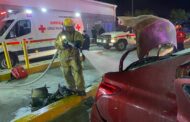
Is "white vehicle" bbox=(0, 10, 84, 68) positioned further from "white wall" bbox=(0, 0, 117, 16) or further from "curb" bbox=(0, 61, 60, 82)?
"white wall" bbox=(0, 0, 117, 16)

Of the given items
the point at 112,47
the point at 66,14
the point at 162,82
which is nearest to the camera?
the point at 162,82

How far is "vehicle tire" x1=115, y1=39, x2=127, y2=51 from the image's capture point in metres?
19.0

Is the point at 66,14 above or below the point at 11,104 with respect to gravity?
above

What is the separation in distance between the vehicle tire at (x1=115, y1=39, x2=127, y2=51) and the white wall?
5895 mm

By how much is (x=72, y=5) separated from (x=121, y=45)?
8.74 meters

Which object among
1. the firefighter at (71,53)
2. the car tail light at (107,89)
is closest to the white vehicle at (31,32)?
the firefighter at (71,53)

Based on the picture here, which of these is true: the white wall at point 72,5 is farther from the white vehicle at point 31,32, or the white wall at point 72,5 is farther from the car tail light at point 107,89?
the car tail light at point 107,89

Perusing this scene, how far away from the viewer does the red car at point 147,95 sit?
2.40 metres

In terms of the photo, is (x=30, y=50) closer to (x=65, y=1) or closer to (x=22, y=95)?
(x=22, y=95)

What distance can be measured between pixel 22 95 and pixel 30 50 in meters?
5.76

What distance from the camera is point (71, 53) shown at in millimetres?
7000

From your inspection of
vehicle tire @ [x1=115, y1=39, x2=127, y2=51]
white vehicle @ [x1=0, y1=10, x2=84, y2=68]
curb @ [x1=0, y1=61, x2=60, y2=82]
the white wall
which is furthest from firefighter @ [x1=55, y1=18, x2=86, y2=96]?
vehicle tire @ [x1=115, y1=39, x2=127, y2=51]

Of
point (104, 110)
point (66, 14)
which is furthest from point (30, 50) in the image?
point (104, 110)

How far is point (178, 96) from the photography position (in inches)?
94.3
